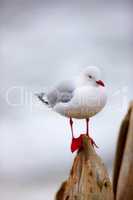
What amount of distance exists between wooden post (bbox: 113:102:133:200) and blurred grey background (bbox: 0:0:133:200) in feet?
0.98

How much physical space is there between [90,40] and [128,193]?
1.81 ft

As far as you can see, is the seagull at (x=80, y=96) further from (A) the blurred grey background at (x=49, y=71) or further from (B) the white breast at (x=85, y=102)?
(A) the blurred grey background at (x=49, y=71)

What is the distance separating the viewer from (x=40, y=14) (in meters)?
1.27

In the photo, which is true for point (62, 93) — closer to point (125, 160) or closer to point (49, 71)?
point (125, 160)

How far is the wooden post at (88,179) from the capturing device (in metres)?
0.72

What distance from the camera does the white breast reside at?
27.9 inches

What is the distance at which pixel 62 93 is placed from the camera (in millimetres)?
750

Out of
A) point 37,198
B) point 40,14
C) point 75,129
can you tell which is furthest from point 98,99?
point 40,14

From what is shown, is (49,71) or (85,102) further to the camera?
(49,71)

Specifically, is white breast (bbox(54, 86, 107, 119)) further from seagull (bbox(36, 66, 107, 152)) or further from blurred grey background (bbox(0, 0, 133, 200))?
blurred grey background (bbox(0, 0, 133, 200))

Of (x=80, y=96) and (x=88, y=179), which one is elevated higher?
(x=80, y=96)

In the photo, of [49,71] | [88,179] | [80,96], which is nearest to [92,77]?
[80,96]

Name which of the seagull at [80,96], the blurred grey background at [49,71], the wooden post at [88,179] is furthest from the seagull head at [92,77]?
the blurred grey background at [49,71]

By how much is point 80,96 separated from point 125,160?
0.20 m
